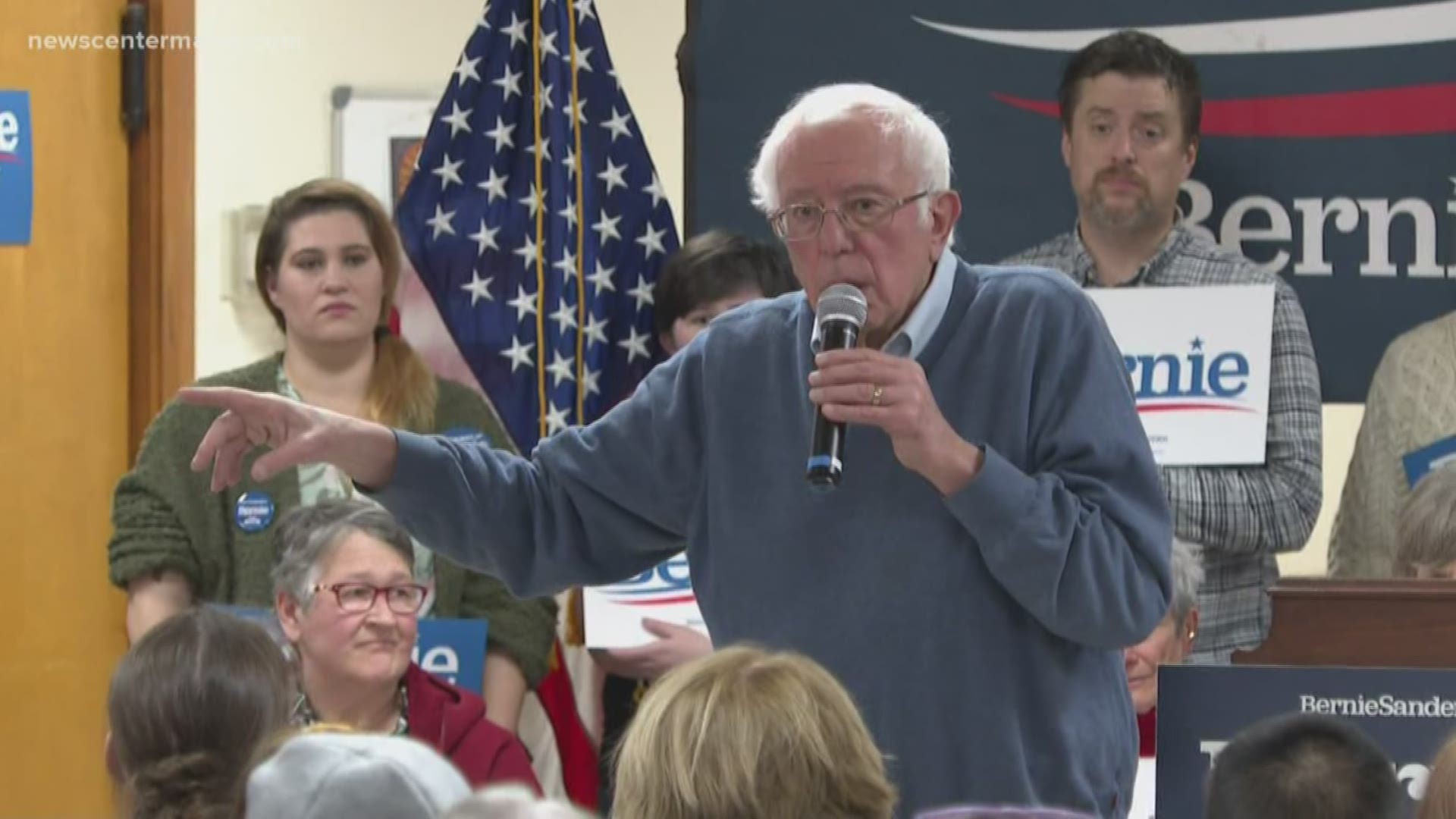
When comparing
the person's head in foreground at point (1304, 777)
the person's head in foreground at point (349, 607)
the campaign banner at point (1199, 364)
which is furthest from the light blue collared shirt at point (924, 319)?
the campaign banner at point (1199, 364)

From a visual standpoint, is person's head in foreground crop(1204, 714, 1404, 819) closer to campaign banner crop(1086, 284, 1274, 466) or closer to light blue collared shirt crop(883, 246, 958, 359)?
light blue collared shirt crop(883, 246, 958, 359)

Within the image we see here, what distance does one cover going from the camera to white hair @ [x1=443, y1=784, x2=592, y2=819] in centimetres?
151

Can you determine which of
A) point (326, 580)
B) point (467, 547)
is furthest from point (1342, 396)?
point (467, 547)

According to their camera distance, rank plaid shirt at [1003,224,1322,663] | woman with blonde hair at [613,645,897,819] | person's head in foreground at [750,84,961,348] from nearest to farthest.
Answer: woman with blonde hair at [613,645,897,819], person's head in foreground at [750,84,961,348], plaid shirt at [1003,224,1322,663]

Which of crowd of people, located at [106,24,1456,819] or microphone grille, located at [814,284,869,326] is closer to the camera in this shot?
crowd of people, located at [106,24,1456,819]

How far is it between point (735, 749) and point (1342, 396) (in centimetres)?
320

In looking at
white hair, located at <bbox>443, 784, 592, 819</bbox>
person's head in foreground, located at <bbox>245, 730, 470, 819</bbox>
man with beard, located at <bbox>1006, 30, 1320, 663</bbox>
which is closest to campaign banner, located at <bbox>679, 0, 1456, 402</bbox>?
man with beard, located at <bbox>1006, 30, 1320, 663</bbox>

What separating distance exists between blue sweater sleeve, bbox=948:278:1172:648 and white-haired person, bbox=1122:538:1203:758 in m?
1.32

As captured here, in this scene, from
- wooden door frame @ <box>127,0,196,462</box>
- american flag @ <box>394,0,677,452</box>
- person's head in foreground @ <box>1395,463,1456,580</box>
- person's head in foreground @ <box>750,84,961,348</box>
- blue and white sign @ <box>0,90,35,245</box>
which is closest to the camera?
person's head in foreground @ <box>750,84,961,348</box>

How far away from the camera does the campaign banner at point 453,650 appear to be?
4.44m

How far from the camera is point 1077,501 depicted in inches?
105

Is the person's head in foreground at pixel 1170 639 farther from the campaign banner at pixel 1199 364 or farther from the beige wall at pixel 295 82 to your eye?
the beige wall at pixel 295 82

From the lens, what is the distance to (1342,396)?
488 cm

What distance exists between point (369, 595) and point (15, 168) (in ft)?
6.27
